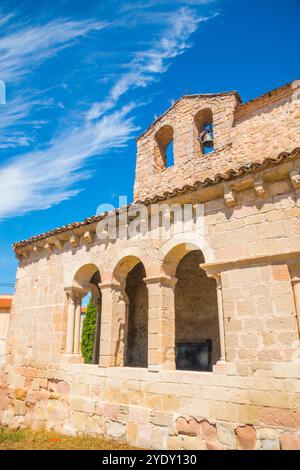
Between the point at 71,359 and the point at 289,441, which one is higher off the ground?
the point at 71,359

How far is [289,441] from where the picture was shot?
145 inches

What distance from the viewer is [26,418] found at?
652 centimetres

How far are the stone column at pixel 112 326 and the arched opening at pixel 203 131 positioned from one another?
476 cm

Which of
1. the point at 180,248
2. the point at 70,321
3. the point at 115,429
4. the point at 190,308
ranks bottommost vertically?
the point at 115,429

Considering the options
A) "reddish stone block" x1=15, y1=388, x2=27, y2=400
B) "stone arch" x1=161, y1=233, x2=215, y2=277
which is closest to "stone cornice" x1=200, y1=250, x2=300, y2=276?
"stone arch" x1=161, y1=233, x2=215, y2=277

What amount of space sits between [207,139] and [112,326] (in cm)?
572

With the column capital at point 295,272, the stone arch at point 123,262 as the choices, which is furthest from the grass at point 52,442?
the column capital at point 295,272

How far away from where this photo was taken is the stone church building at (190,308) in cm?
411

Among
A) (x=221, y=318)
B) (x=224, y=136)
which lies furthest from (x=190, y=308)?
(x=224, y=136)

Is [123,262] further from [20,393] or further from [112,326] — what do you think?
[20,393]

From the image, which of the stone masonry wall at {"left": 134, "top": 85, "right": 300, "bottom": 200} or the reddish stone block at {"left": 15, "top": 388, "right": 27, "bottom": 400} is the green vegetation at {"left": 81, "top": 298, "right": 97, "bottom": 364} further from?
Answer: the reddish stone block at {"left": 15, "top": 388, "right": 27, "bottom": 400}

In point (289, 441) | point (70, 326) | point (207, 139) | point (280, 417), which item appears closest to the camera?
point (289, 441)

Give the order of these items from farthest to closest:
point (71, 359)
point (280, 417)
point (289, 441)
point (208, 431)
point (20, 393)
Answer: point (20, 393)
point (71, 359)
point (208, 431)
point (280, 417)
point (289, 441)
